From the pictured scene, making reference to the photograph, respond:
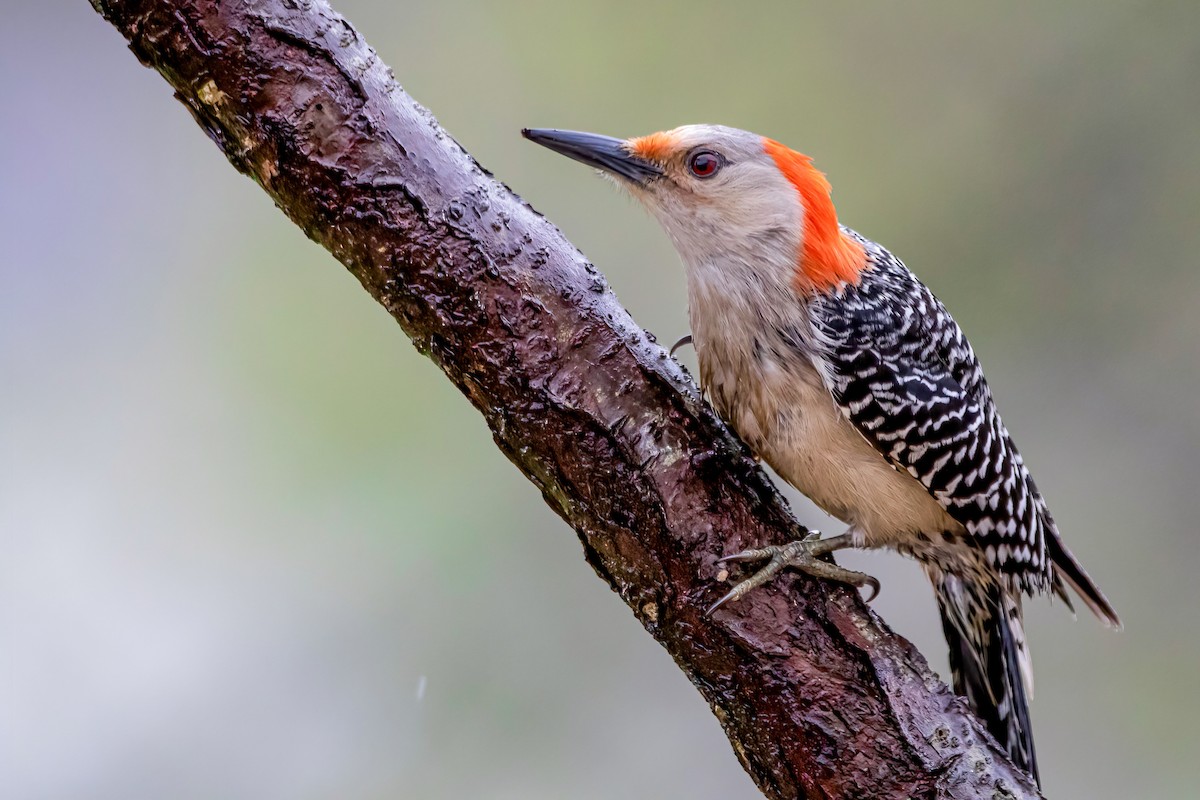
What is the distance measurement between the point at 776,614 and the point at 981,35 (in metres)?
3.02

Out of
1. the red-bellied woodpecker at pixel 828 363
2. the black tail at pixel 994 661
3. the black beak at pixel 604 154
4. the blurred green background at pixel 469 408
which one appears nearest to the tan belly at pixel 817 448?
the red-bellied woodpecker at pixel 828 363

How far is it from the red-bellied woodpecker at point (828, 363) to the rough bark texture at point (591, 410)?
0.36 meters

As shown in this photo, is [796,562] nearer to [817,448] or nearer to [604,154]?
[817,448]

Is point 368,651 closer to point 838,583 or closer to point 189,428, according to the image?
point 189,428

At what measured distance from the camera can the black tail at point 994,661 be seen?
2.53 metres

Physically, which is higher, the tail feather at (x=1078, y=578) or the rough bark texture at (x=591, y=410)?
the rough bark texture at (x=591, y=410)

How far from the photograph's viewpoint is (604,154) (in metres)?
2.32

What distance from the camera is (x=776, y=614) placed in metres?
1.90

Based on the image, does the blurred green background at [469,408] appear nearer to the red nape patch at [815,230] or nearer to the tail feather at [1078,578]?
the tail feather at [1078,578]

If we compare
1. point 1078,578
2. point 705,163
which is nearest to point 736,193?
point 705,163

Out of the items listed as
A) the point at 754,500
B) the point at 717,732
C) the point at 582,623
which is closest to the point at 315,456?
the point at 582,623

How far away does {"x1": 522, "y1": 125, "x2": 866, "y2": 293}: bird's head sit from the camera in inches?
91.6

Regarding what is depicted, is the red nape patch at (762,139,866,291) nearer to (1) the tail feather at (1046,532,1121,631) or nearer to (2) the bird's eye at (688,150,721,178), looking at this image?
(2) the bird's eye at (688,150,721,178)

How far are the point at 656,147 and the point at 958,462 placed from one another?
3.66 feet
